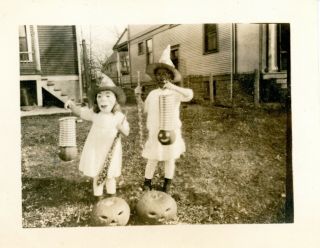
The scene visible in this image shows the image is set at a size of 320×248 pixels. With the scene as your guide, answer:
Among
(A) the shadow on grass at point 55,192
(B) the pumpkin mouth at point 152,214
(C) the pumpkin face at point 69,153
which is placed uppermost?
(C) the pumpkin face at point 69,153

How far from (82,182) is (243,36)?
5.52 feet

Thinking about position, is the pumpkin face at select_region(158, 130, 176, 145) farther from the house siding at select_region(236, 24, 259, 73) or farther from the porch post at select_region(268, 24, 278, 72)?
the porch post at select_region(268, 24, 278, 72)

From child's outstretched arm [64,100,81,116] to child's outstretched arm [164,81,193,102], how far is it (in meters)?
0.69

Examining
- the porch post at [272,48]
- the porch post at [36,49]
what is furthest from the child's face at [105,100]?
the porch post at [272,48]

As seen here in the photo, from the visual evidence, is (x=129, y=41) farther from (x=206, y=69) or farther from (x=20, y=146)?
(x=20, y=146)

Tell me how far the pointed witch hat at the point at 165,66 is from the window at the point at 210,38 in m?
0.29

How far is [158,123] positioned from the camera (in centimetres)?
266

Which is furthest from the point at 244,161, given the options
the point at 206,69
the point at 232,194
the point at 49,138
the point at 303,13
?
the point at 49,138

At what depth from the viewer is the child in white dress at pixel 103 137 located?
2.63 m

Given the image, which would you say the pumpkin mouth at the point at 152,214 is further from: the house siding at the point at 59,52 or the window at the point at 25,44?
the window at the point at 25,44

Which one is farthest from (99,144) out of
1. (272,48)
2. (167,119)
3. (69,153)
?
(272,48)

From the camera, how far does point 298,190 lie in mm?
2721

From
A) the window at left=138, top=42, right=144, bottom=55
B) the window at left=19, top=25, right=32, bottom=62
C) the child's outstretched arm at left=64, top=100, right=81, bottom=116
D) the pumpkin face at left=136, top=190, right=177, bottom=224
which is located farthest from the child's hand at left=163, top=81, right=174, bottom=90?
the window at left=19, top=25, right=32, bottom=62

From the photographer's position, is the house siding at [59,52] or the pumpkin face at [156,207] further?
the house siding at [59,52]
